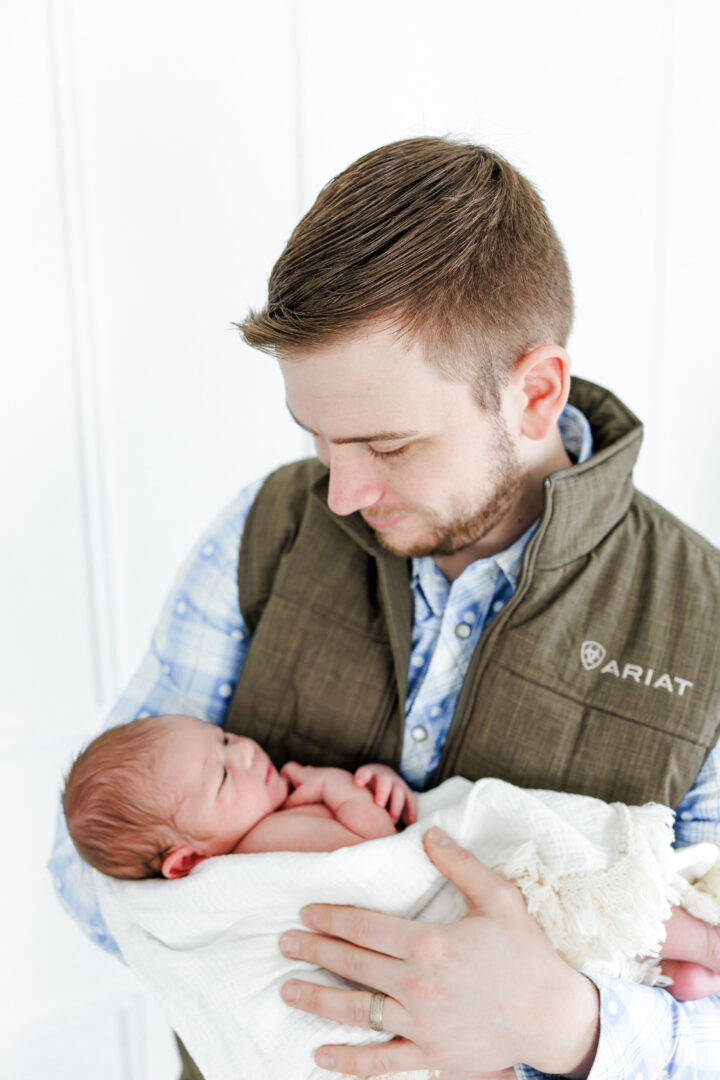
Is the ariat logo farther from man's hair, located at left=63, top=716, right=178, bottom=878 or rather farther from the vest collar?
man's hair, located at left=63, top=716, right=178, bottom=878

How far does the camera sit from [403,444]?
1.18 meters

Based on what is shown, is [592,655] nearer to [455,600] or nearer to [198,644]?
[455,600]

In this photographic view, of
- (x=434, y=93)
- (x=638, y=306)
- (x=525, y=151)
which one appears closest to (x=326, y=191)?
(x=434, y=93)

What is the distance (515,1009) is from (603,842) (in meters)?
0.23

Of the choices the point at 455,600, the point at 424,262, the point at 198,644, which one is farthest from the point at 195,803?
the point at 424,262

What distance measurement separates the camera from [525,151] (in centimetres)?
200

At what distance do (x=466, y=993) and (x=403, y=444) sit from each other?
701 mm

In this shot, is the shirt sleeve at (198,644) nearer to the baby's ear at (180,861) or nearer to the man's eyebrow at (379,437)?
the baby's ear at (180,861)

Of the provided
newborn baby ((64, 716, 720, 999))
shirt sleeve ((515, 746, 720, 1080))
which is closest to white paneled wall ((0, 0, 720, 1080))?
newborn baby ((64, 716, 720, 999))

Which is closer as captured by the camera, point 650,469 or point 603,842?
point 603,842

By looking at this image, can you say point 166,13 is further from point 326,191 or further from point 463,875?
point 463,875

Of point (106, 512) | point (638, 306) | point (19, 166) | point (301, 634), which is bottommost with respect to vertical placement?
point (301, 634)

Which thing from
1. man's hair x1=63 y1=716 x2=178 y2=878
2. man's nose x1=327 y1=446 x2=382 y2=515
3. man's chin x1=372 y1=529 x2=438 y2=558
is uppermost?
man's nose x1=327 y1=446 x2=382 y2=515

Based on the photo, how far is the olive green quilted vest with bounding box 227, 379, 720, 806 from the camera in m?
1.18
